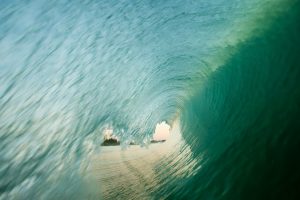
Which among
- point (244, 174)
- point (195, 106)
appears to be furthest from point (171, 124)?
point (244, 174)

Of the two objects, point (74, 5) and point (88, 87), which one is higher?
point (74, 5)

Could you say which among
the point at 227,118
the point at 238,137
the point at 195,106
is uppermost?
the point at 238,137

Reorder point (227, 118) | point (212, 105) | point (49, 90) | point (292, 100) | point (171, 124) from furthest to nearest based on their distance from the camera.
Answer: point (171, 124), point (212, 105), point (49, 90), point (227, 118), point (292, 100)

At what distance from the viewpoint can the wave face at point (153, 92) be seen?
4.86 metres

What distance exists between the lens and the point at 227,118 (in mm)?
6660

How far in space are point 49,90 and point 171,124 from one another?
825 cm

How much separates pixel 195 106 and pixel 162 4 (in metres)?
4.11

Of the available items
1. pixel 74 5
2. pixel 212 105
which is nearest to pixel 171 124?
pixel 212 105

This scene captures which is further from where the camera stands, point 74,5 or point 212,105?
point 74,5

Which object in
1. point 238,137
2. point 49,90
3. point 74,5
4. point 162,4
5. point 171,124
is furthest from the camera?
point 171,124

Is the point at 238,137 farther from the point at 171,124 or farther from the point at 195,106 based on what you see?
the point at 171,124

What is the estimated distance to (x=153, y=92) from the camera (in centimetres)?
1281

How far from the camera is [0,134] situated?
224 inches

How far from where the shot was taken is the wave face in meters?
4.86
